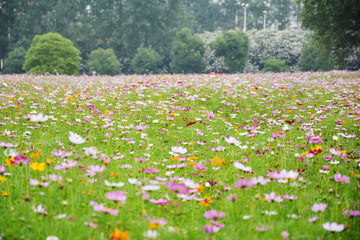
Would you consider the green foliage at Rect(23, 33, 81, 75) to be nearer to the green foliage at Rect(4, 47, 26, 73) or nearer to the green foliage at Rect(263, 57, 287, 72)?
the green foliage at Rect(4, 47, 26, 73)

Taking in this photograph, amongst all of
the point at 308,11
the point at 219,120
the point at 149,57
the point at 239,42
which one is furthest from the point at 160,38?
the point at 219,120

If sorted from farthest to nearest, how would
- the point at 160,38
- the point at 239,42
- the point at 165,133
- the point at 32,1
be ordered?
1. the point at 160,38
2. the point at 32,1
3. the point at 239,42
4. the point at 165,133

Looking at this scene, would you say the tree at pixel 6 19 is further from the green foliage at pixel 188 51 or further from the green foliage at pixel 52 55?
the green foliage at pixel 188 51

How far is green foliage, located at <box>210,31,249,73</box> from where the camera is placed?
34531mm

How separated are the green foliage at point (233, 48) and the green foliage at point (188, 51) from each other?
207 centimetres

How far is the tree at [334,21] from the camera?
43.7ft

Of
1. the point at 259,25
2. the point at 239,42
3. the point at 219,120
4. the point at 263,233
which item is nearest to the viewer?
the point at 263,233

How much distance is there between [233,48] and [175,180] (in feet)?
113

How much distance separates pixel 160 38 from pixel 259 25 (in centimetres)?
2311

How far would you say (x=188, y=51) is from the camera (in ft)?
113

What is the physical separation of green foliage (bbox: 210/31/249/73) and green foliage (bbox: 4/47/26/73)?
881 inches

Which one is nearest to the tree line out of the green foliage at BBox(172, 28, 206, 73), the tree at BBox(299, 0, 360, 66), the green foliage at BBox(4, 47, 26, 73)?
the green foliage at BBox(4, 47, 26, 73)

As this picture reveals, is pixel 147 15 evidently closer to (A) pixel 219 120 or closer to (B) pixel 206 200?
(A) pixel 219 120

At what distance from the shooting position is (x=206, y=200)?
7.17 ft
